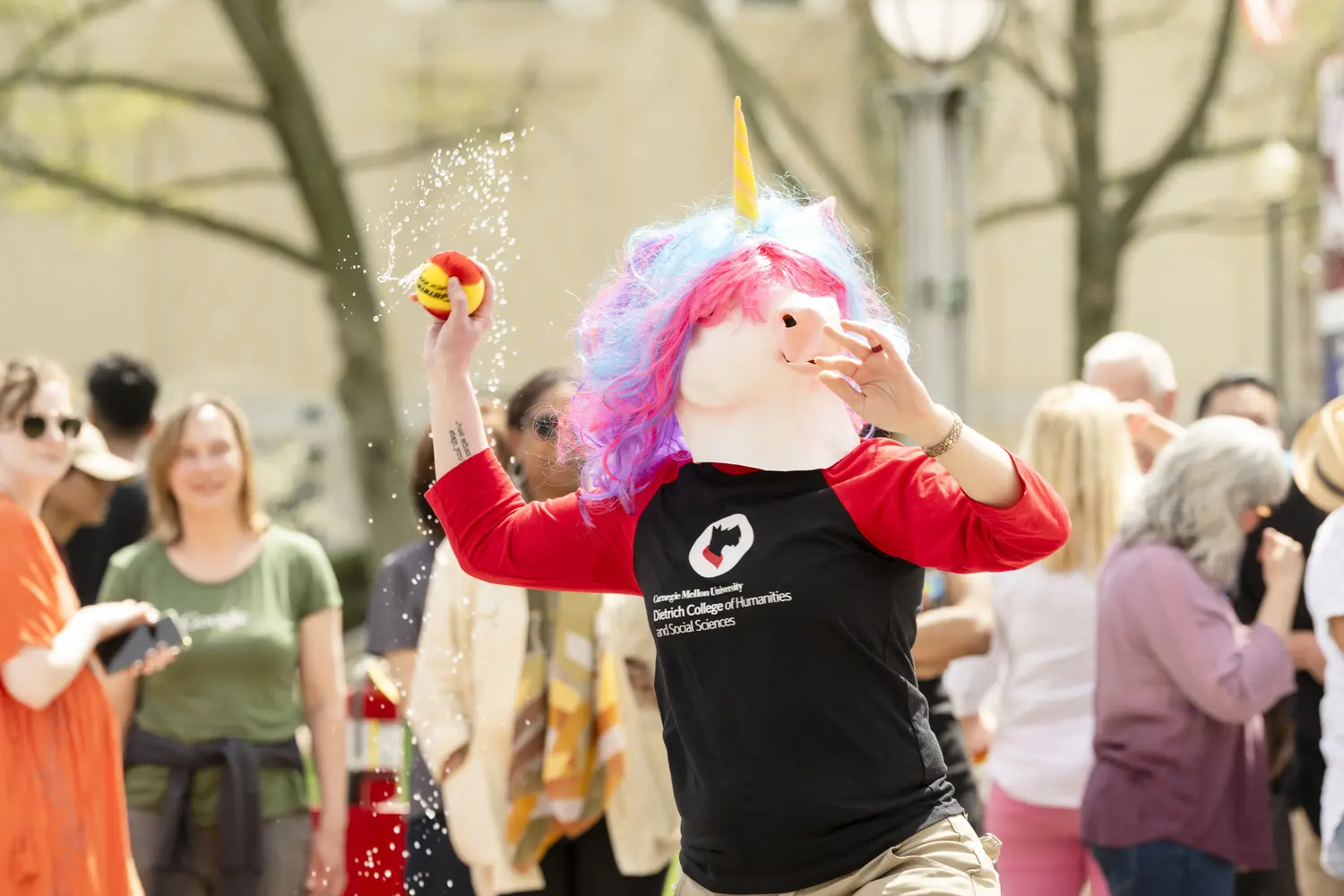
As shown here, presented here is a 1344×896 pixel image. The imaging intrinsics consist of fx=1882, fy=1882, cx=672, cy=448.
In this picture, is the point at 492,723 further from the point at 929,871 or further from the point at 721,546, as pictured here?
the point at 929,871

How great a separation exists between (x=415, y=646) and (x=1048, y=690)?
173cm

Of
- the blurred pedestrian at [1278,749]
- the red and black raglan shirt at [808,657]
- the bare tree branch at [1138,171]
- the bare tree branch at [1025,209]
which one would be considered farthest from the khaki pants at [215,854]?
the bare tree branch at [1025,209]

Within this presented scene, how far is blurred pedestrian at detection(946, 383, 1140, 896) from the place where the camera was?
501 cm

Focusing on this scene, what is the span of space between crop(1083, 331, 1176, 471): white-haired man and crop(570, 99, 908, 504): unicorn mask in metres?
2.75

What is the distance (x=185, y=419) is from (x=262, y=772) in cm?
110

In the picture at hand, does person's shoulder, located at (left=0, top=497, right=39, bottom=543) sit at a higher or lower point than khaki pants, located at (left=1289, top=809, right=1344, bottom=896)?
higher

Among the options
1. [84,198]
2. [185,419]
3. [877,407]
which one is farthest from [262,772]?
[84,198]

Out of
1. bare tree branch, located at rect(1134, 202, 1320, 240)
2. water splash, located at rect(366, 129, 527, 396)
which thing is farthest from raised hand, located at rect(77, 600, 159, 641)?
bare tree branch, located at rect(1134, 202, 1320, 240)

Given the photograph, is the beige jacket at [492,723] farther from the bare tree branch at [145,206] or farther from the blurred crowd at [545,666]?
the bare tree branch at [145,206]

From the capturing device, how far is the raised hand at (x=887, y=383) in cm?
281

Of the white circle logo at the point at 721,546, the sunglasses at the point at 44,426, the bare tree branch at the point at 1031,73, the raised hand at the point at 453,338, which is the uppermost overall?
the bare tree branch at the point at 1031,73

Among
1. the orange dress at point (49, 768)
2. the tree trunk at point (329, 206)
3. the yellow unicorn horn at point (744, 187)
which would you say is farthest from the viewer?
the tree trunk at point (329, 206)

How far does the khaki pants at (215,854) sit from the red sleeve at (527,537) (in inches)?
93.9

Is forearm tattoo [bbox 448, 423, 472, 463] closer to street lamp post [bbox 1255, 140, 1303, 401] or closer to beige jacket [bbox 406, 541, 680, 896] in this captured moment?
beige jacket [bbox 406, 541, 680, 896]
